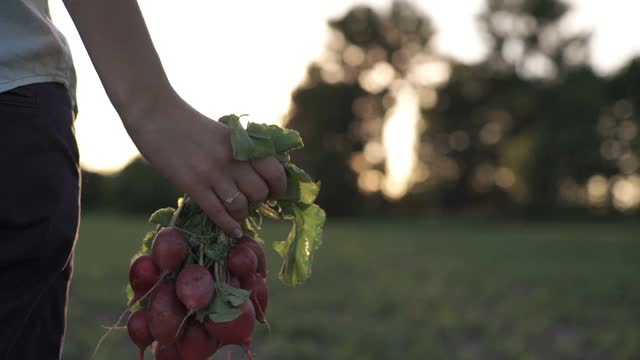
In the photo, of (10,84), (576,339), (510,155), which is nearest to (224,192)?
(10,84)

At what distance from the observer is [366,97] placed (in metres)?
55.4

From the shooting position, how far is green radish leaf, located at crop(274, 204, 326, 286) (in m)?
1.98

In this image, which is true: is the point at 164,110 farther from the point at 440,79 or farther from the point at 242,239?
the point at 440,79

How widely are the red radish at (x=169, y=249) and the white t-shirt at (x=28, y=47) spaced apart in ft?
1.34

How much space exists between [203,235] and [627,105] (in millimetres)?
56629

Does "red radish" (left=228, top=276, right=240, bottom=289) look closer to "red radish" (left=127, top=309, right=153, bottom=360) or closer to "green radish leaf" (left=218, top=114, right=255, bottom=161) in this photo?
"red radish" (left=127, top=309, right=153, bottom=360)

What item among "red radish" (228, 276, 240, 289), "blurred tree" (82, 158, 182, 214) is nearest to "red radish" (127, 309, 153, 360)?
"red radish" (228, 276, 240, 289)

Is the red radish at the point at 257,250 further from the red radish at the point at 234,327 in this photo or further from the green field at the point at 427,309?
the green field at the point at 427,309

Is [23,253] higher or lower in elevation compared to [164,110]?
lower

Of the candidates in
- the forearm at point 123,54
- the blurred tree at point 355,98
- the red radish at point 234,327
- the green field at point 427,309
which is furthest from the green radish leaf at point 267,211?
the blurred tree at point 355,98

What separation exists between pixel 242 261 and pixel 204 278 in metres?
0.10

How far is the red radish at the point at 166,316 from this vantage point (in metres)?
1.72

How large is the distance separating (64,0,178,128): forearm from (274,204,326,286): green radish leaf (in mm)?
A: 627

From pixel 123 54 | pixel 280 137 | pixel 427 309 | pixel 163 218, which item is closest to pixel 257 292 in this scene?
pixel 163 218
